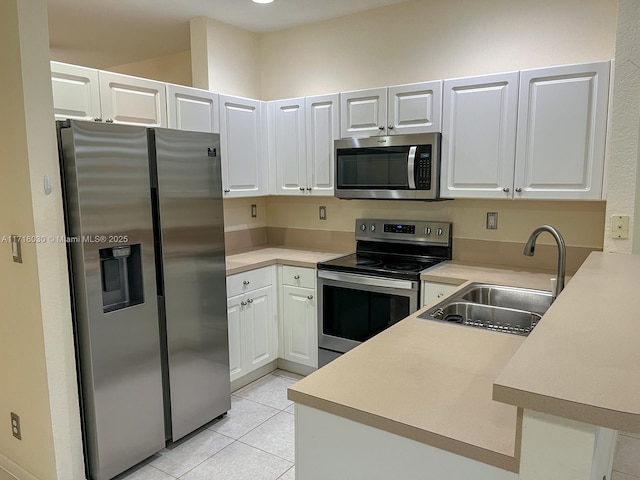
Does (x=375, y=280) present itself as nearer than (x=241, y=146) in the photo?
Yes

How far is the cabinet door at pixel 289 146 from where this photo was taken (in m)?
3.46

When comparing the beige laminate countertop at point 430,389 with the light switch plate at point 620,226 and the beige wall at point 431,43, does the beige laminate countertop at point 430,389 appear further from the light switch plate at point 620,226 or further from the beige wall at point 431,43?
the beige wall at point 431,43

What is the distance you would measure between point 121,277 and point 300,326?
1.44m

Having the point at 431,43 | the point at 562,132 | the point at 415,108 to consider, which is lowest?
the point at 562,132

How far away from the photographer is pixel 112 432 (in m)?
2.22

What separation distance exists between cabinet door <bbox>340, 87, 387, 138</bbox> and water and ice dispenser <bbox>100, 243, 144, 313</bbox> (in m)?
1.67

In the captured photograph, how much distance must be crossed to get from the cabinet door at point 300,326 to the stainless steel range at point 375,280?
72 mm

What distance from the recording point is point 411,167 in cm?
291

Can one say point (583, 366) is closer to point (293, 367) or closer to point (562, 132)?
point (562, 132)

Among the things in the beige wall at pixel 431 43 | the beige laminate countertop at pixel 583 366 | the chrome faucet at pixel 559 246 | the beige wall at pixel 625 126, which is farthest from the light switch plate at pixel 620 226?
the beige laminate countertop at pixel 583 366

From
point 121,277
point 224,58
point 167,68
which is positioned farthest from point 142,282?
point 167,68

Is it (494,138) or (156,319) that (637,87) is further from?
(156,319)

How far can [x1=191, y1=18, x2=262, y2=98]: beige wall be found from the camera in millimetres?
3426

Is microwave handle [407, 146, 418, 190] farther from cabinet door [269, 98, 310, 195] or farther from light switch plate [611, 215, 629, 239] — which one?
light switch plate [611, 215, 629, 239]
